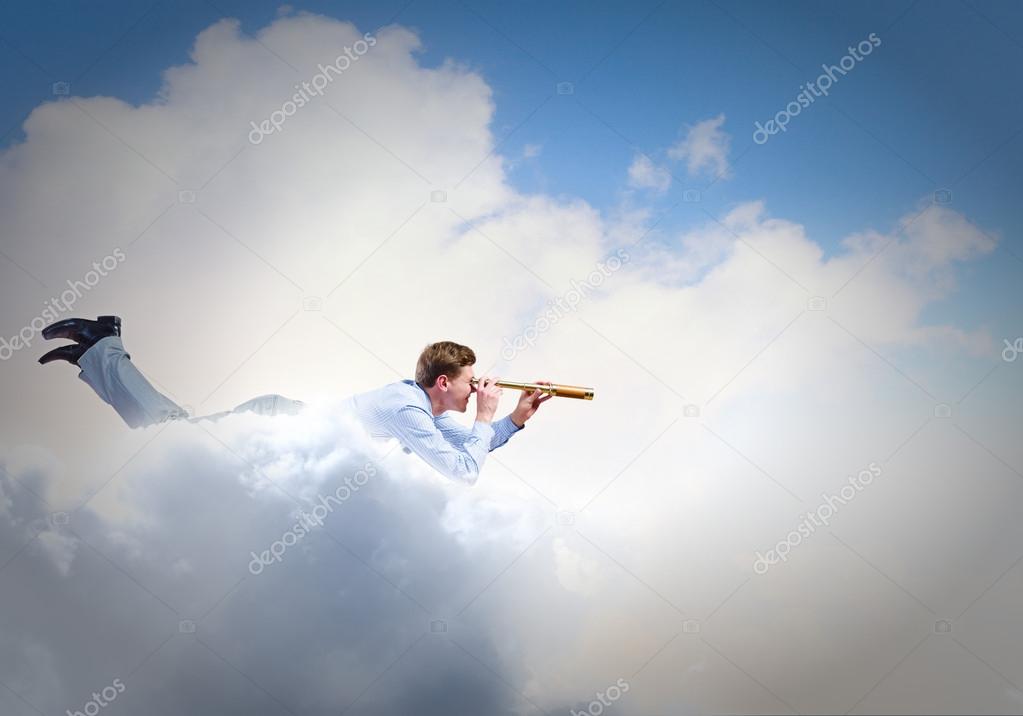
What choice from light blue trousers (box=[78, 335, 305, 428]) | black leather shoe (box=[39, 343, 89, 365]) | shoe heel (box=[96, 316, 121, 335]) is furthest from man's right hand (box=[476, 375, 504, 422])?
black leather shoe (box=[39, 343, 89, 365])

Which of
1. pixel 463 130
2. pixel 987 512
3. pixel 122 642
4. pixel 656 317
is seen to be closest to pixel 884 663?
pixel 987 512

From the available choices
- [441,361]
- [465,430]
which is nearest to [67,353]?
[441,361]

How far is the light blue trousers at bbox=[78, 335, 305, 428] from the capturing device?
6.70m

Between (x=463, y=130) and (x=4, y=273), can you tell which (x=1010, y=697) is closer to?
(x=463, y=130)

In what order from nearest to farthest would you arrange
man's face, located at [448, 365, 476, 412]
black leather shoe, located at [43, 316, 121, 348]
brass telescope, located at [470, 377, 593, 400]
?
1. brass telescope, located at [470, 377, 593, 400]
2. man's face, located at [448, 365, 476, 412]
3. black leather shoe, located at [43, 316, 121, 348]

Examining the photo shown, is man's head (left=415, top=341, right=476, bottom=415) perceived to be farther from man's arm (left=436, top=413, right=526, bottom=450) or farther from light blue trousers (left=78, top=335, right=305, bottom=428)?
light blue trousers (left=78, top=335, right=305, bottom=428)

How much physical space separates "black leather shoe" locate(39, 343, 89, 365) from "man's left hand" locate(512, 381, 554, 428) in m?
3.13

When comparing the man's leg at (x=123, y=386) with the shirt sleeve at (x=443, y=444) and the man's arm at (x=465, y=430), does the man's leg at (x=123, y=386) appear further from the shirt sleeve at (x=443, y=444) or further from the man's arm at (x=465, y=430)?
the man's arm at (x=465, y=430)

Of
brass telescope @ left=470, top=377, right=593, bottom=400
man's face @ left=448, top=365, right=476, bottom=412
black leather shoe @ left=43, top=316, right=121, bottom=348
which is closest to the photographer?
brass telescope @ left=470, top=377, right=593, bottom=400

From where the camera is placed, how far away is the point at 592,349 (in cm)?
691

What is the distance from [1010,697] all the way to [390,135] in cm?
602

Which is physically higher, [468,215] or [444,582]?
[468,215]

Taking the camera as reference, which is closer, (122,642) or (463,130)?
(122,642)

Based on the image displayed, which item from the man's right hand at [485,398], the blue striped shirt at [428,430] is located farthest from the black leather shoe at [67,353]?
the man's right hand at [485,398]
